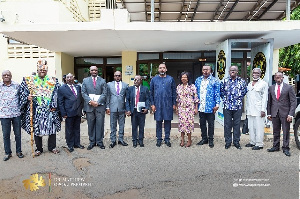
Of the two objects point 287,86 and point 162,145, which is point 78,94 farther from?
point 287,86

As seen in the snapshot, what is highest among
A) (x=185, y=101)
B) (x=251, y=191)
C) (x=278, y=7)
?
(x=278, y=7)

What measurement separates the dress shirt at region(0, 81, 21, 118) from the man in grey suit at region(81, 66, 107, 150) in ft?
3.98

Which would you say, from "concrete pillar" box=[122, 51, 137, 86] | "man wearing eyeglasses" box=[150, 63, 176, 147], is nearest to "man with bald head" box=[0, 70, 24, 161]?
"man wearing eyeglasses" box=[150, 63, 176, 147]

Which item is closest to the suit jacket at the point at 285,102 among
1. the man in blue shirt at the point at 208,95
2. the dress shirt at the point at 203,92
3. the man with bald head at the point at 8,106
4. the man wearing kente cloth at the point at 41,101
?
the man in blue shirt at the point at 208,95

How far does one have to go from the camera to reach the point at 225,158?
4.48m

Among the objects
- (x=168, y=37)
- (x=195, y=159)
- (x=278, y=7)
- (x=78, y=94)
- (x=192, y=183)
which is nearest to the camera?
(x=192, y=183)

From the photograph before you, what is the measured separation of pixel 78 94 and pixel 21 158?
1595 mm

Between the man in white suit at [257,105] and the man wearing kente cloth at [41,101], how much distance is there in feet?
13.0

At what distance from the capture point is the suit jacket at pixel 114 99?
5172mm

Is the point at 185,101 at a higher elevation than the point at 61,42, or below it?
below

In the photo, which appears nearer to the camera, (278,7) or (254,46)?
(254,46)

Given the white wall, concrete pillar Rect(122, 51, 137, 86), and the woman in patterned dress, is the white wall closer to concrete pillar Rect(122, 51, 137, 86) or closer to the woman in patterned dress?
concrete pillar Rect(122, 51, 137, 86)

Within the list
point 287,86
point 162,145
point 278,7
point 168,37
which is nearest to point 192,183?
point 162,145

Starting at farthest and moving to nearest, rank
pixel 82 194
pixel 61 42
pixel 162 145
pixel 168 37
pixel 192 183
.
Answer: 1. pixel 61 42
2. pixel 168 37
3. pixel 162 145
4. pixel 192 183
5. pixel 82 194
